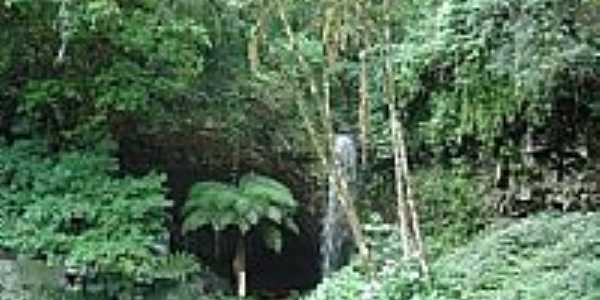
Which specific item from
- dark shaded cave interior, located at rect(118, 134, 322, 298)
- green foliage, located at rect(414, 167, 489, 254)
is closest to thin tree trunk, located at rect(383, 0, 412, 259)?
green foliage, located at rect(414, 167, 489, 254)

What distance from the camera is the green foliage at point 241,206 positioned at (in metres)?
11.2

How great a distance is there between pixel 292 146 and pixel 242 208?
175cm

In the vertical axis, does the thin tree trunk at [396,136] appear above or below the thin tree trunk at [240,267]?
above

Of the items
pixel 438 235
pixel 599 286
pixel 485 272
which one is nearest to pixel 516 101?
pixel 438 235

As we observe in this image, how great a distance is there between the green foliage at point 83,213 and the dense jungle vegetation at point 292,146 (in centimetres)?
2

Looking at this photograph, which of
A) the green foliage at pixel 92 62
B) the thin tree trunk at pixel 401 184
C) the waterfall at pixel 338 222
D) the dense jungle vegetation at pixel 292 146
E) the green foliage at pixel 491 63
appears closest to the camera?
the thin tree trunk at pixel 401 184

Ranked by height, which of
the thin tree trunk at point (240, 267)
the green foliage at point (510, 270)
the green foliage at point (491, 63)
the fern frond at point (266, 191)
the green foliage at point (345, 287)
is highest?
the green foliage at point (491, 63)

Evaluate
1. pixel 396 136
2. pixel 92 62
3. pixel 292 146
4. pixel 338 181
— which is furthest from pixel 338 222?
pixel 338 181

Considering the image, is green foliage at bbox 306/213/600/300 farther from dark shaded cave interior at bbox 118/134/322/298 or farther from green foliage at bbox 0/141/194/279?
dark shaded cave interior at bbox 118/134/322/298

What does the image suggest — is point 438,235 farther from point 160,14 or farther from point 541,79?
point 160,14

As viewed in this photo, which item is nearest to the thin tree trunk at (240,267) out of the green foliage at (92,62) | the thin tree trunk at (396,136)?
the green foliage at (92,62)

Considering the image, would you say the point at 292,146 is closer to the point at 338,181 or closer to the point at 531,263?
the point at 338,181

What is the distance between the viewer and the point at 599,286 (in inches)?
258

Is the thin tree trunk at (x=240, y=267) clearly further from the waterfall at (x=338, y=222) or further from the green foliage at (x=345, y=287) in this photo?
the green foliage at (x=345, y=287)
